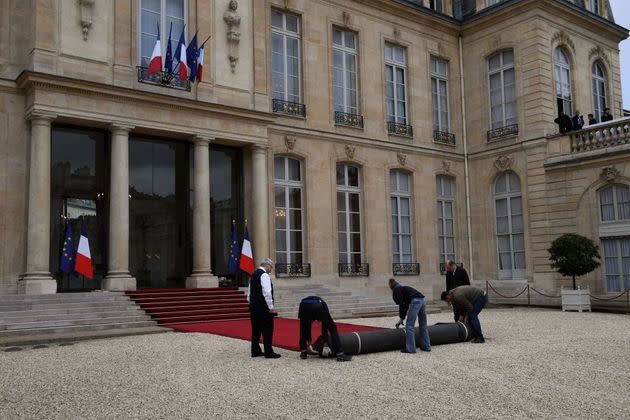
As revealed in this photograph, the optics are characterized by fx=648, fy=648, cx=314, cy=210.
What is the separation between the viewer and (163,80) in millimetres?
14172

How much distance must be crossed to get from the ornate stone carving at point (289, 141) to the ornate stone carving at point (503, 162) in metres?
6.78

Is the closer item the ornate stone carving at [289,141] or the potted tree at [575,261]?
the potted tree at [575,261]

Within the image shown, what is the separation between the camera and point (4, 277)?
1223cm

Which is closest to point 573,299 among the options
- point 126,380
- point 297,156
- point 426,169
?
point 426,169

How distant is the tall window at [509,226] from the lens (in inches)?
749

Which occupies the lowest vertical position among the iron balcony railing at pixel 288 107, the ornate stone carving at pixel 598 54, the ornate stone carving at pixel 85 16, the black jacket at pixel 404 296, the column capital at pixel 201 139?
the black jacket at pixel 404 296

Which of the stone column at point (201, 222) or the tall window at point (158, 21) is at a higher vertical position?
the tall window at point (158, 21)

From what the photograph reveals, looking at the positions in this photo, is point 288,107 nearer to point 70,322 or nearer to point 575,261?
point 575,261

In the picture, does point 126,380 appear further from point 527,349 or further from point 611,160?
point 611,160

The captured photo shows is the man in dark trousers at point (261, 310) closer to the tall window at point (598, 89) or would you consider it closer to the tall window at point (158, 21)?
the tall window at point (158, 21)

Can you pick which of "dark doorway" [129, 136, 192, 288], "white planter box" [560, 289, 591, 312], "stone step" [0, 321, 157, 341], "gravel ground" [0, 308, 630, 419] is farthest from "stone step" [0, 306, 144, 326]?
"white planter box" [560, 289, 591, 312]

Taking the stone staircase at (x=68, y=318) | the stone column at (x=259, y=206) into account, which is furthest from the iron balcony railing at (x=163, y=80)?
the stone staircase at (x=68, y=318)

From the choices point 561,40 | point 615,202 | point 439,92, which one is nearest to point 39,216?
point 439,92

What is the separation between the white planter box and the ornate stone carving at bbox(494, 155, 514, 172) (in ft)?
15.6
